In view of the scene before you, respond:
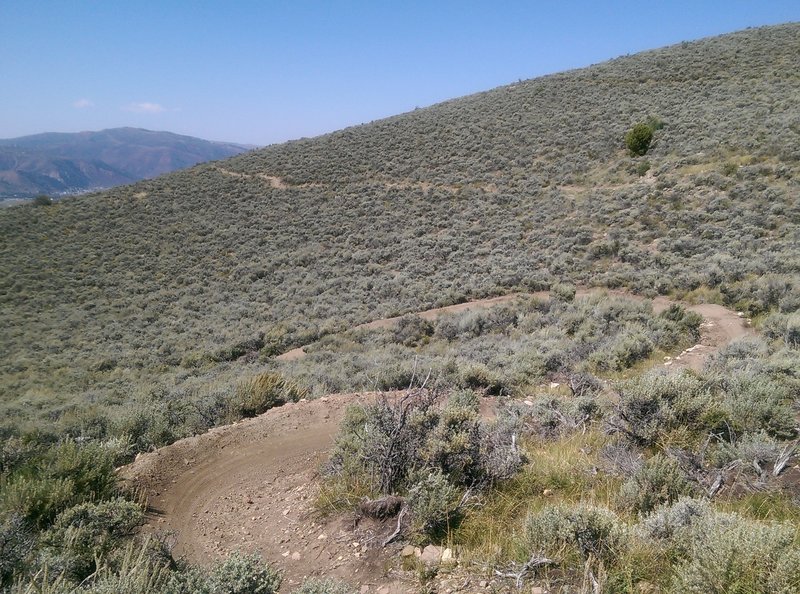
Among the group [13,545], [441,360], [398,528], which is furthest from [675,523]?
[441,360]

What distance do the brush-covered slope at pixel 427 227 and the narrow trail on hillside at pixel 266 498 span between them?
335 inches

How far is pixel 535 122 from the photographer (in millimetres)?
36188

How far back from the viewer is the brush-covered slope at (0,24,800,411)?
Answer: 53.4ft

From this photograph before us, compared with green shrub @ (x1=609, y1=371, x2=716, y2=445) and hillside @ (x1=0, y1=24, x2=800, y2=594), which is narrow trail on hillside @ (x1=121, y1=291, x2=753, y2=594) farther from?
green shrub @ (x1=609, y1=371, x2=716, y2=445)

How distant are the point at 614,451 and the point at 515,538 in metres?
1.72

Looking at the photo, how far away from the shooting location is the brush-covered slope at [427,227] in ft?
53.4

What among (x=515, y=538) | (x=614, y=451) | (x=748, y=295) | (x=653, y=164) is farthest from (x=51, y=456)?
(x=653, y=164)

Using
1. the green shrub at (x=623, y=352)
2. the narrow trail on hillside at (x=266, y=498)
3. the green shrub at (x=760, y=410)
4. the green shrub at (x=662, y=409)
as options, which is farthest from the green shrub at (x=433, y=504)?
the green shrub at (x=623, y=352)

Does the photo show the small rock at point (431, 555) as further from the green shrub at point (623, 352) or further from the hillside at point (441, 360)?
the green shrub at point (623, 352)

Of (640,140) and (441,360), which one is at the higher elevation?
(640,140)

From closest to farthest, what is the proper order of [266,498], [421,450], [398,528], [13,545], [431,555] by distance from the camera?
[13,545]
[431,555]
[398,528]
[421,450]
[266,498]

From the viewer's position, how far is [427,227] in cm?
2616

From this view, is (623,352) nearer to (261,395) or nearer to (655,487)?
(655,487)

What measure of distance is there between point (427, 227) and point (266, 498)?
22231 millimetres
